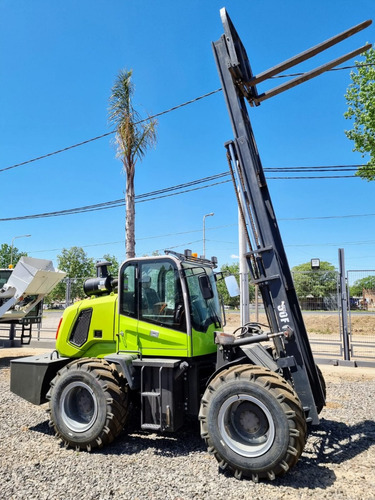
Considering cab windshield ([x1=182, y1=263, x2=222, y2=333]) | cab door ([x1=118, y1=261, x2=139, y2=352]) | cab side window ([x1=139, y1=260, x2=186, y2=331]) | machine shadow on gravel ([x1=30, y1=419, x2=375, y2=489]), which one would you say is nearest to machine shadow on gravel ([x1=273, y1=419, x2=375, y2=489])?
machine shadow on gravel ([x1=30, y1=419, x2=375, y2=489])

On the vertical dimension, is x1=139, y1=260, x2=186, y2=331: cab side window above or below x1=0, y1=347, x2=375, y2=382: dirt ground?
above

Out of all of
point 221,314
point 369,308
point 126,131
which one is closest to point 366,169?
point 369,308

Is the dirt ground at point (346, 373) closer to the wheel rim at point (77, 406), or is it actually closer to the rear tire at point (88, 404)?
the rear tire at point (88, 404)

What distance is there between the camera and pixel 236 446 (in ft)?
12.5

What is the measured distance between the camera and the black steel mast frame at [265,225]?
418 centimetres

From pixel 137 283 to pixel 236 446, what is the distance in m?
2.29

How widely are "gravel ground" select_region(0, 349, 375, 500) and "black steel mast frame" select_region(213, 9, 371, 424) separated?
682mm

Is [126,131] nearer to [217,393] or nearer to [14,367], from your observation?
[14,367]

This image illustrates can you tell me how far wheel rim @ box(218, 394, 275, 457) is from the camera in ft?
12.3

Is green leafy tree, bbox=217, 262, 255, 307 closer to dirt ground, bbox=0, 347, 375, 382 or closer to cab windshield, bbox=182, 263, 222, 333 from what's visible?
cab windshield, bbox=182, 263, 222, 333

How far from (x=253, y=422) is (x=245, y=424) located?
94 millimetres

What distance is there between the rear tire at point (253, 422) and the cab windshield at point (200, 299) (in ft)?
2.84

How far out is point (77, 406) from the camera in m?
4.84

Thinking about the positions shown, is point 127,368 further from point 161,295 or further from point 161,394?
point 161,295
